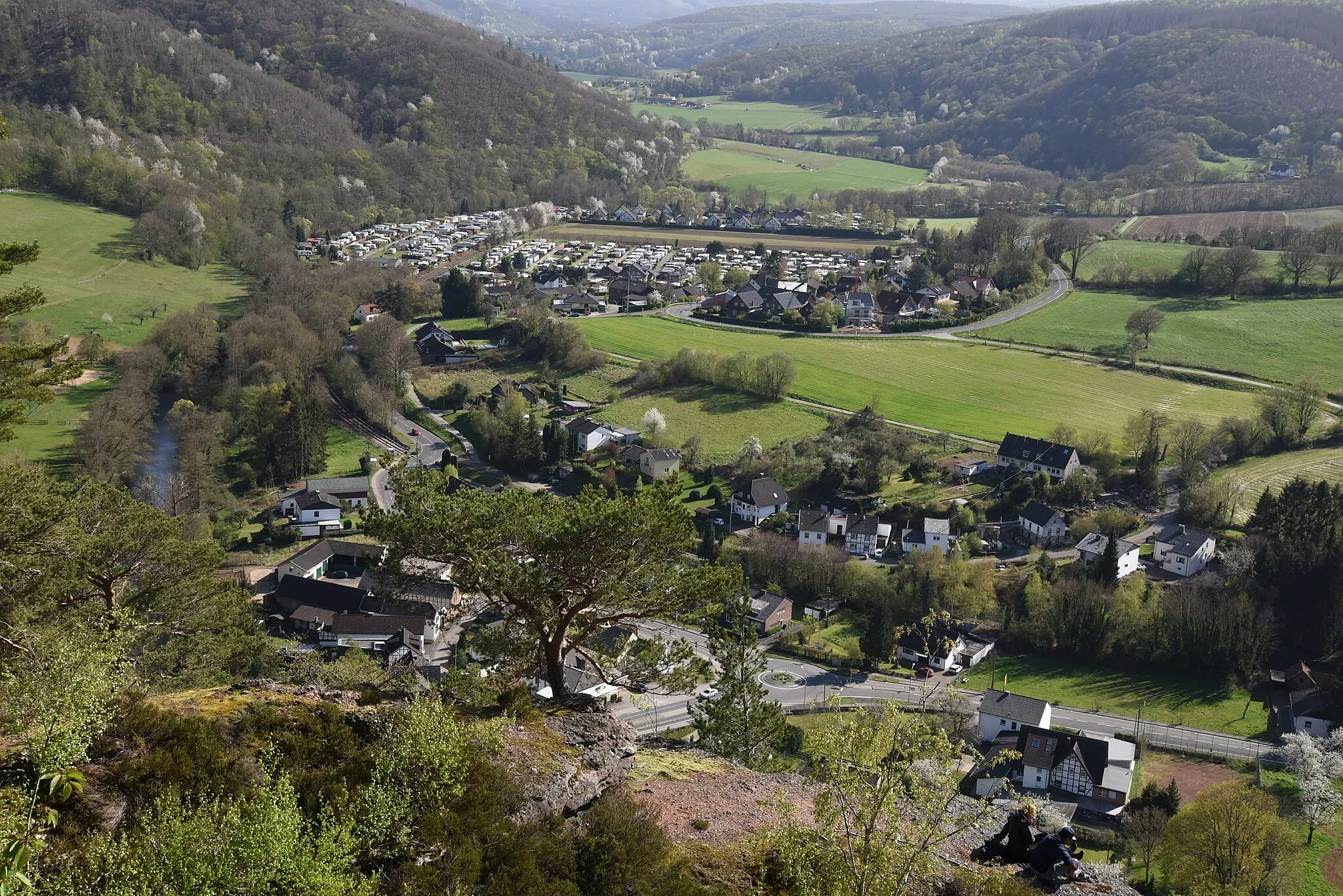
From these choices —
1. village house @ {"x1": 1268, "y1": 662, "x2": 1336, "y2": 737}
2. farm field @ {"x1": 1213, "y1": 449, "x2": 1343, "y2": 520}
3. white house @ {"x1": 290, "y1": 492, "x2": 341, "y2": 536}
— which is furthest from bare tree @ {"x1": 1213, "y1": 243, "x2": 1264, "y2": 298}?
white house @ {"x1": 290, "y1": 492, "x2": 341, "y2": 536}

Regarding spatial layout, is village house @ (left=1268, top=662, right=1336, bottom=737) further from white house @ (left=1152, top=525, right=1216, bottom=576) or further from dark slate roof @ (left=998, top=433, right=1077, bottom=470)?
dark slate roof @ (left=998, top=433, right=1077, bottom=470)

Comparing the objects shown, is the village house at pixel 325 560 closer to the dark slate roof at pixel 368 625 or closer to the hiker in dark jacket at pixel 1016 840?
the dark slate roof at pixel 368 625

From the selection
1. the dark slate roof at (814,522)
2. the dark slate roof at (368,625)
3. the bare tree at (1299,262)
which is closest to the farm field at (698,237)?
the bare tree at (1299,262)

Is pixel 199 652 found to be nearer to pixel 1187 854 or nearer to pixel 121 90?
pixel 1187 854

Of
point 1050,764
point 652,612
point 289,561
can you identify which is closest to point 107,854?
point 652,612

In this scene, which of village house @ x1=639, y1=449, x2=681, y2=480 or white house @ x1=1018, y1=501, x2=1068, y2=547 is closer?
white house @ x1=1018, y1=501, x2=1068, y2=547
